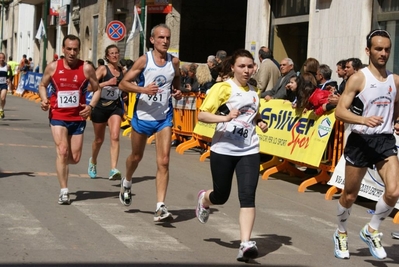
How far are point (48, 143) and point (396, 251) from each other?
10.8 meters

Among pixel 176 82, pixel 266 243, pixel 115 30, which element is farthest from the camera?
pixel 115 30

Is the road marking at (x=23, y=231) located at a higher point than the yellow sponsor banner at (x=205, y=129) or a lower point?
lower

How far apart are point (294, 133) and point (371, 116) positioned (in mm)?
6146

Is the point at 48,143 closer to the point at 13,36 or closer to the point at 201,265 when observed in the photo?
the point at 201,265

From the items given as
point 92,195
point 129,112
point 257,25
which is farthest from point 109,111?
point 257,25

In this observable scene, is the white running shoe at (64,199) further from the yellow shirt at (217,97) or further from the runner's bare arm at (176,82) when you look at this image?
the yellow shirt at (217,97)

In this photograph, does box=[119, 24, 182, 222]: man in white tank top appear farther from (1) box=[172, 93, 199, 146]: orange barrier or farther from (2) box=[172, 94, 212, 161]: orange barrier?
(1) box=[172, 93, 199, 146]: orange barrier

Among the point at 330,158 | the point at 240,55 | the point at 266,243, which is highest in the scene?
the point at 240,55

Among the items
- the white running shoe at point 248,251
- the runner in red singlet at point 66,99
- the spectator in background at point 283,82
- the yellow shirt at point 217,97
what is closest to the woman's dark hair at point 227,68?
the yellow shirt at point 217,97

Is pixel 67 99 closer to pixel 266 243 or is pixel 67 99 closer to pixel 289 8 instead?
pixel 266 243

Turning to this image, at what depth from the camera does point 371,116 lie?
7207 millimetres

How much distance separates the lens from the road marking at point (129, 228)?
25.6 ft

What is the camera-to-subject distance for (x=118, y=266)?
6.82 metres

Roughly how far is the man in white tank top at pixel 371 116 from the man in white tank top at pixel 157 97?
238 cm
